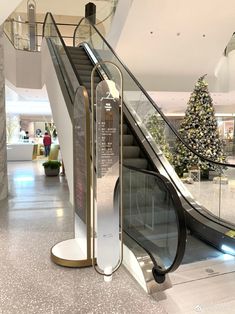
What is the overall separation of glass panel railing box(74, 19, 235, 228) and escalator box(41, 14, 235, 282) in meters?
0.02

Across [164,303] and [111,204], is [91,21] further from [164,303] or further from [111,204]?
[164,303]

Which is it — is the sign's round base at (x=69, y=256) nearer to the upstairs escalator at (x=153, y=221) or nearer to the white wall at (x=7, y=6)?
the upstairs escalator at (x=153, y=221)

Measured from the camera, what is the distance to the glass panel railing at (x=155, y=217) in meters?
2.63

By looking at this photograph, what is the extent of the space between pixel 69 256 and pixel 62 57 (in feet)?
15.3

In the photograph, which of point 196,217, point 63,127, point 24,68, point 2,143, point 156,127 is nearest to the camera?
point 196,217

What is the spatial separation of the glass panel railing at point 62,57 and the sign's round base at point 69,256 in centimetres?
256

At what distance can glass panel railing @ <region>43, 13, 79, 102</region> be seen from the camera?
5.32m

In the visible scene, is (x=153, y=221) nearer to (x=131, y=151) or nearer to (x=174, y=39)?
(x=131, y=151)

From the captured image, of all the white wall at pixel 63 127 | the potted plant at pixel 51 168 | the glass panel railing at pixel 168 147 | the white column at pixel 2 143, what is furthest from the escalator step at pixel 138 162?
the potted plant at pixel 51 168

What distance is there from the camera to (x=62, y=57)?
641 centimetres

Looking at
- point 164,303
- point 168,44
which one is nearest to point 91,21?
point 168,44

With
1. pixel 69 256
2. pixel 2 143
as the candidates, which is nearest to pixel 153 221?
pixel 69 256

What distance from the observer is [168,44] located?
9242 mm

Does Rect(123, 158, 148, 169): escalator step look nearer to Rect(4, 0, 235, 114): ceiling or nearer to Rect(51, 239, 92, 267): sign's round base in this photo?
Rect(51, 239, 92, 267): sign's round base
